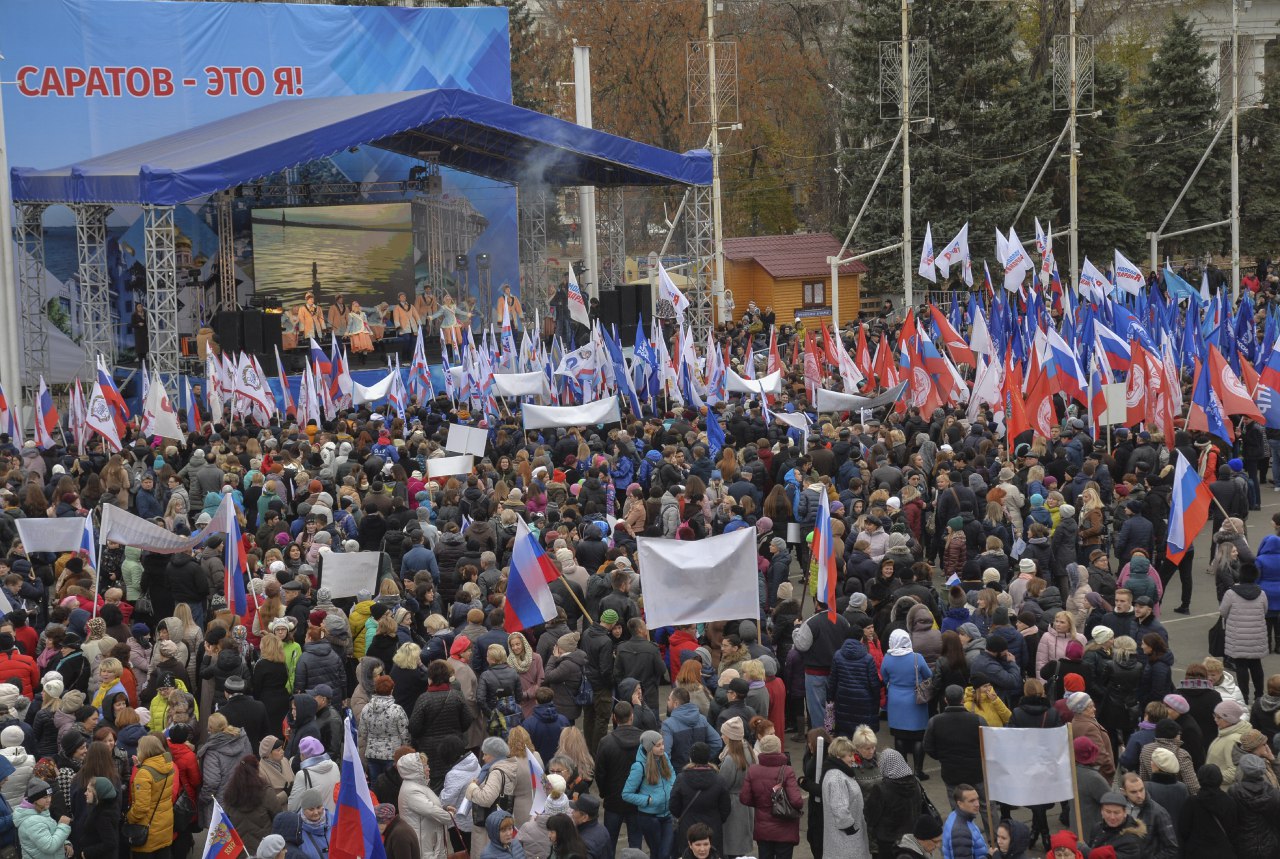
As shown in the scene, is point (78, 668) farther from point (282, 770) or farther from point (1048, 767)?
point (1048, 767)

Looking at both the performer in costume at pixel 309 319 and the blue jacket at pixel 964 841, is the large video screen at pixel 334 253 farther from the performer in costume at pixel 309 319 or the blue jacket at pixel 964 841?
the blue jacket at pixel 964 841

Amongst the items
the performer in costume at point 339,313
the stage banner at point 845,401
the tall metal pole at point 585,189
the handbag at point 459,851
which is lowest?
the handbag at point 459,851

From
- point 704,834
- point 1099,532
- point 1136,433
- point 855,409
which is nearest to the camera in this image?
point 704,834

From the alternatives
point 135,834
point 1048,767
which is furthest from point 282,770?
point 1048,767

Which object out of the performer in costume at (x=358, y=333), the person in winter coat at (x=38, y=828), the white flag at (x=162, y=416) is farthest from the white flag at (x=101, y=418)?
the performer in costume at (x=358, y=333)

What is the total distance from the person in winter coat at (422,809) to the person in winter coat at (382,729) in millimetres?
941

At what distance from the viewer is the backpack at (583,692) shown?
1112 cm

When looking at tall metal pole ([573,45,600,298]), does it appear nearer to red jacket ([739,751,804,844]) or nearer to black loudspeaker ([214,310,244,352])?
black loudspeaker ([214,310,244,352])

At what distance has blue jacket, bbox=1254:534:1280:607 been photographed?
13.1m

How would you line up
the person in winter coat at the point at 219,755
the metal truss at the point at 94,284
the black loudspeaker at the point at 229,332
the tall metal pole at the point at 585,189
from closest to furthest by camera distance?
the person in winter coat at the point at 219,755 → the metal truss at the point at 94,284 → the black loudspeaker at the point at 229,332 → the tall metal pole at the point at 585,189

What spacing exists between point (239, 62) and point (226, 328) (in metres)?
7.15

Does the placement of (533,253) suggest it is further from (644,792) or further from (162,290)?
(644,792)

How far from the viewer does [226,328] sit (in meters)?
31.0

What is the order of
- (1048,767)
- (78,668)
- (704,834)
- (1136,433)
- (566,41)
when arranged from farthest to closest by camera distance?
(566,41) → (1136,433) → (78,668) → (1048,767) → (704,834)
